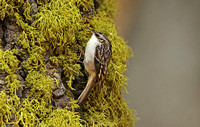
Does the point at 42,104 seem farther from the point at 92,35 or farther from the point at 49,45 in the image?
the point at 92,35

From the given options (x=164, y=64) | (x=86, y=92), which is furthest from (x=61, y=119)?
(x=164, y=64)

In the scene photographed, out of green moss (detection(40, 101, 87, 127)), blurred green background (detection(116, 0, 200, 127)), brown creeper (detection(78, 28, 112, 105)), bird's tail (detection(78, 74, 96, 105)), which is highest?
blurred green background (detection(116, 0, 200, 127))

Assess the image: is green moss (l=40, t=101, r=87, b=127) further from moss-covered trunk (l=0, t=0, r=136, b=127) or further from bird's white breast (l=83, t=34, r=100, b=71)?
Result: bird's white breast (l=83, t=34, r=100, b=71)

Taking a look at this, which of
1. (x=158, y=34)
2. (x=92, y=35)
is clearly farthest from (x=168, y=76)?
(x=92, y=35)

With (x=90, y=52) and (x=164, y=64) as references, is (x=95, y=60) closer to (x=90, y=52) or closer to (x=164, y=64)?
(x=90, y=52)

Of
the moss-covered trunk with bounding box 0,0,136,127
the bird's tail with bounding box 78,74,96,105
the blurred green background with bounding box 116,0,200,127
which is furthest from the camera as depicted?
the blurred green background with bounding box 116,0,200,127

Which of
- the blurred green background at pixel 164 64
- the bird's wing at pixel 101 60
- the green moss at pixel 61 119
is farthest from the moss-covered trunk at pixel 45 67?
the blurred green background at pixel 164 64

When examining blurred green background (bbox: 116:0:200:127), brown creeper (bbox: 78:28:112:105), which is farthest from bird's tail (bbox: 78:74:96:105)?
blurred green background (bbox: 116:0:200:127)

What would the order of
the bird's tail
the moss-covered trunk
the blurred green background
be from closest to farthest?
the moss-covered trunk, the bird's tail, the blurred green background
